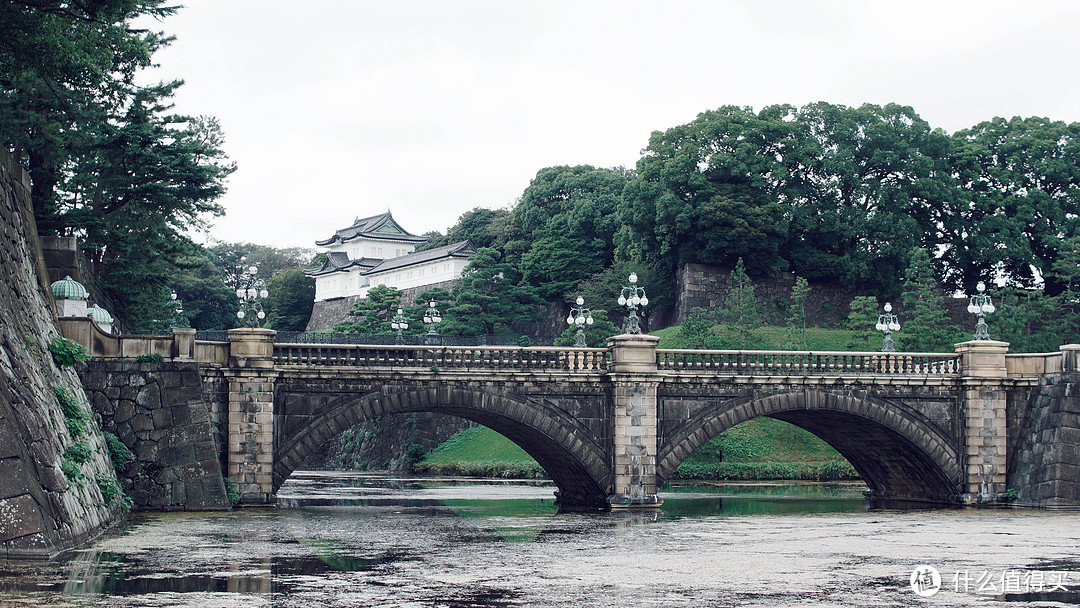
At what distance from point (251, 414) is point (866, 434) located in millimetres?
23067

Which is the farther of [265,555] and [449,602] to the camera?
[265,555]

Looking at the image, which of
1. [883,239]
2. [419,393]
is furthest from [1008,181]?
[419,393]

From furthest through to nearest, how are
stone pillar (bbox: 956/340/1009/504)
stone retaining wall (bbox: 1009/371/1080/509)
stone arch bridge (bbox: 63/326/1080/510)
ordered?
stone pillar (bbox: 956/340/1009/504) < stone retaining wall (bbox: 1009/371/1080/509) < stone arch bridge (bbox: 63/326/1080/510)

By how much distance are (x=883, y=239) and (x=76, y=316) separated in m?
52.6

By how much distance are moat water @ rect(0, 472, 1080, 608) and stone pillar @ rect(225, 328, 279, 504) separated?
1.08m

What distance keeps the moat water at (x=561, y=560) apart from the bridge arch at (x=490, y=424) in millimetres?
1983

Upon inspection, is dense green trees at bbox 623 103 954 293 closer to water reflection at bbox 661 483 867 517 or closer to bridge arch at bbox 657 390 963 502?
water reflection at bbox 661 483 867 517

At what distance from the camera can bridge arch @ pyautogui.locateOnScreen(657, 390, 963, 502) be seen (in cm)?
4097

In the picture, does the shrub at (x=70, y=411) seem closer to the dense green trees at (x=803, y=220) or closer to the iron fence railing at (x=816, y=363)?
the iron fence railing at (x=816, y=363)

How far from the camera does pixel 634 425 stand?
40062 mm

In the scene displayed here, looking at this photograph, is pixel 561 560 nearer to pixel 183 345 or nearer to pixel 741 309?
pixel 183 345

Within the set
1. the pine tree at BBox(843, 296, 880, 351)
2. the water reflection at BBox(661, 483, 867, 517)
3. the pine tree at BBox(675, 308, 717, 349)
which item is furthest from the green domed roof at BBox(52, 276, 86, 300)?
the pine tree at BBox(843, 296, 880, 351)

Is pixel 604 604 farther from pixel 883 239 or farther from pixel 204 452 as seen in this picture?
pixel 883 239

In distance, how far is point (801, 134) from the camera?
76.2 m
